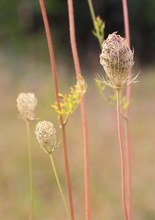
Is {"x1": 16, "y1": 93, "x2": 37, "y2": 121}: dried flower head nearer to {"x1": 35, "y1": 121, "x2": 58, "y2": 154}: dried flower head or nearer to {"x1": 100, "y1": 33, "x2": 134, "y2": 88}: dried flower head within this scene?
{"x1": 35, "y1": 121, "x2": 58, "y2": 154}: dried flower head

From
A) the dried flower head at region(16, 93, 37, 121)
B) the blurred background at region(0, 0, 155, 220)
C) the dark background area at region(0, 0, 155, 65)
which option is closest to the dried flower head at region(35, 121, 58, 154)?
the dried flower head at region(16, 93, 37, 121)

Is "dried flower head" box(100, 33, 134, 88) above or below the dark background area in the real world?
below

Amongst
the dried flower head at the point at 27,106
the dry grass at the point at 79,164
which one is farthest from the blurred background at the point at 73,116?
the dried flower head at the point at 27,106

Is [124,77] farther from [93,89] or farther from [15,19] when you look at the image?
[15,19]

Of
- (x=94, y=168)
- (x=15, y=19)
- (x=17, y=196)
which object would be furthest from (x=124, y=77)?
(x=15, y=19)

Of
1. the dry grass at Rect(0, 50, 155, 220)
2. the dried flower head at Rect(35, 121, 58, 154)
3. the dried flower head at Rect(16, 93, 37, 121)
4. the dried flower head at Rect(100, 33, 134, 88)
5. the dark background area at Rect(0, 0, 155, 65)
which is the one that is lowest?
the dry grass at Rect(0, 50, 155, 220)

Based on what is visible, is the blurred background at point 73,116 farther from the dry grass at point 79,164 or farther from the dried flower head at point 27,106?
the dried flower head at point 27,106
